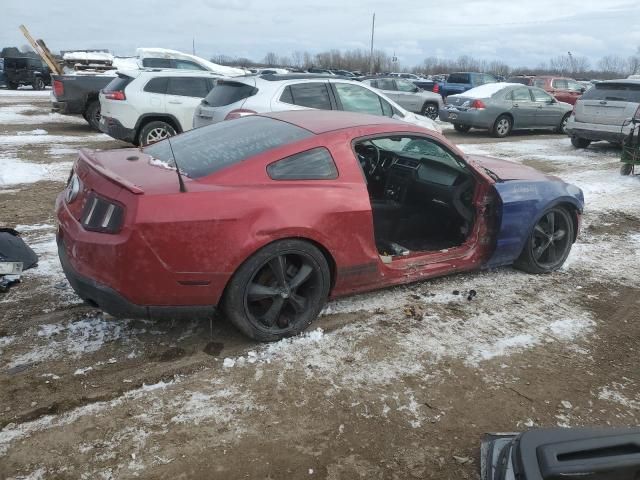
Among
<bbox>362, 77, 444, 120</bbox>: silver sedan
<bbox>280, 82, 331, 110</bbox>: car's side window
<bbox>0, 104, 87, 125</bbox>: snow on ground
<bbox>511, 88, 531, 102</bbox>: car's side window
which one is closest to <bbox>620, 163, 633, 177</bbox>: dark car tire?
<bbox>280, 82, 331, 110</bbox>: car's side window

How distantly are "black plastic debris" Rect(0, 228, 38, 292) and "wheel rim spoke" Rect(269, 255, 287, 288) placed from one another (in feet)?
7.05

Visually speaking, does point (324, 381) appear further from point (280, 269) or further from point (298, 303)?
point (280, 269)

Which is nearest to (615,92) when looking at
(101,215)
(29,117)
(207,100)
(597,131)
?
(597,131)

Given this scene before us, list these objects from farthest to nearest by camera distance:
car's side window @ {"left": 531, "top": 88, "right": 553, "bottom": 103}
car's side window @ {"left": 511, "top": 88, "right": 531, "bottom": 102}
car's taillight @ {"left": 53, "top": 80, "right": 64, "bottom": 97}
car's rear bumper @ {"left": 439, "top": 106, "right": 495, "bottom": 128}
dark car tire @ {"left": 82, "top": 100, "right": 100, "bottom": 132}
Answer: car's side window @ {"left": 531, "top": 88, "right": 553, "bottom": 103}, car's side window @ {"left": 511, "top": 88, "right": 531, "bottom": 102}, car's rear bumper @ {"left": 439, "top": 106, "right": 495, "bottom": 128}, dark car tire @ {"left": 82, "top": 100, "right": 100, "bottom": 132}, car's taillight @ {"left": 53, "top": 80, "right": 64, "bottom": 97}

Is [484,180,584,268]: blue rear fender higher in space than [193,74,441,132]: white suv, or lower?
lower

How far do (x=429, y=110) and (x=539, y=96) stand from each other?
378 cm

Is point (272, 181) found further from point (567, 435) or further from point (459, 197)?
point (567, 435)

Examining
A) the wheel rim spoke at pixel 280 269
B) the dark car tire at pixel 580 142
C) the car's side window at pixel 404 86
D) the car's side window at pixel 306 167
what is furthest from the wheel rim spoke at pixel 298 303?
the car's side window at pixel 404 86

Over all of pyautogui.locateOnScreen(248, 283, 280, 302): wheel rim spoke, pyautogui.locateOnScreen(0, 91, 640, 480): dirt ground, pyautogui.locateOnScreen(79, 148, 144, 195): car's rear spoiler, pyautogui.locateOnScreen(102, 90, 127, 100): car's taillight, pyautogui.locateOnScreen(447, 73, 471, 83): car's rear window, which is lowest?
pyautogui.locateOnScreen(0, 91, 640, 480): dirt ground

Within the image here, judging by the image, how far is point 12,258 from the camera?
165 inches

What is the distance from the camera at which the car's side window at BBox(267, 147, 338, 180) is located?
11.3 ft

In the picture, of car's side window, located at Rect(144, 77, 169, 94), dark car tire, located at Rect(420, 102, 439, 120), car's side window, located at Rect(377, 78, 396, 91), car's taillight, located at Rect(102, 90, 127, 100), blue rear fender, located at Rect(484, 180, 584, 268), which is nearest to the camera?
blue rear fender, located at Rect(484, 180, 584, 268)

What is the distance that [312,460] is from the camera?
257cm

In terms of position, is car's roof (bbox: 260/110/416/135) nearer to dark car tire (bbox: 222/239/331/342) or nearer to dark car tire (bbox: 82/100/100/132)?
dark car tire (bbox: 222/239/331/342)
